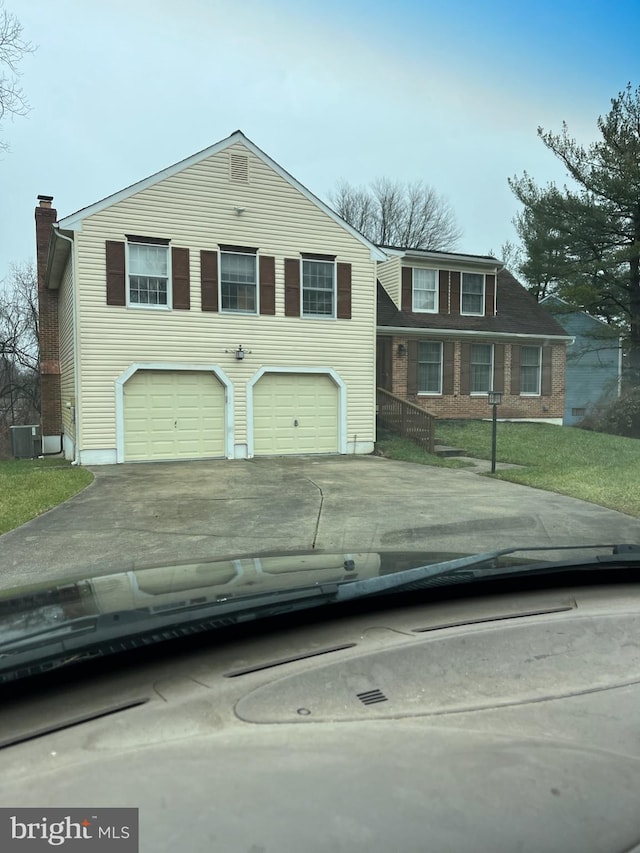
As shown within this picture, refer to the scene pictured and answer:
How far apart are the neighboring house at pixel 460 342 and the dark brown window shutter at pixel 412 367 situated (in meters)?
0.03

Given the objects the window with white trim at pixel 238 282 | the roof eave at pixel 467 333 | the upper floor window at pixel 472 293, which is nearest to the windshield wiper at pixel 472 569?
Answer: the window with white trim at pixel 238 282

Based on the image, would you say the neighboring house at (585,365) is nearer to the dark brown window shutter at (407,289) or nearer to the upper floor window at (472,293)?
the upper floor window at (472,293)

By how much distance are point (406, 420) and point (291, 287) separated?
4.98m

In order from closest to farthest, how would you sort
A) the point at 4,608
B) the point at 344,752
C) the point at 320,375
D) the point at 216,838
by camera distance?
the point at 216,838 < the point at 344,752 < the point at 4,608 < the point at 320,375

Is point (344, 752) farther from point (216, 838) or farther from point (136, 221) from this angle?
point (136, 221)

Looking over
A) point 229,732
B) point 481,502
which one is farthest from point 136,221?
point 229,732

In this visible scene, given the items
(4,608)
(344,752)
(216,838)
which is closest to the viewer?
(216,838)

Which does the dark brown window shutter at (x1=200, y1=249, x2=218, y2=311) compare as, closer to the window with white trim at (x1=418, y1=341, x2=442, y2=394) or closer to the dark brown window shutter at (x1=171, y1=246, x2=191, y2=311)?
the dark brown window shutter at (x1=171, y1=246, x2=191, y2=311)

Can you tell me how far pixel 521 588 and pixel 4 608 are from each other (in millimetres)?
2095

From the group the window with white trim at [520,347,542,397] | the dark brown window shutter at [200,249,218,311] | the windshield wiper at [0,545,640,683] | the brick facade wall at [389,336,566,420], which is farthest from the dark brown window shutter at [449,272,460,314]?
the windshield wiper at [0,545,640,683]

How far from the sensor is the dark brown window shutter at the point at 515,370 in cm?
2264

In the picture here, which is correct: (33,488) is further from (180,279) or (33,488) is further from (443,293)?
(443,293)

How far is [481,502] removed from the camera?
31.6 ft

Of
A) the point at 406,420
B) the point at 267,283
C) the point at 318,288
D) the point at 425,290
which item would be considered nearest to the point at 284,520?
the point at 267,283
